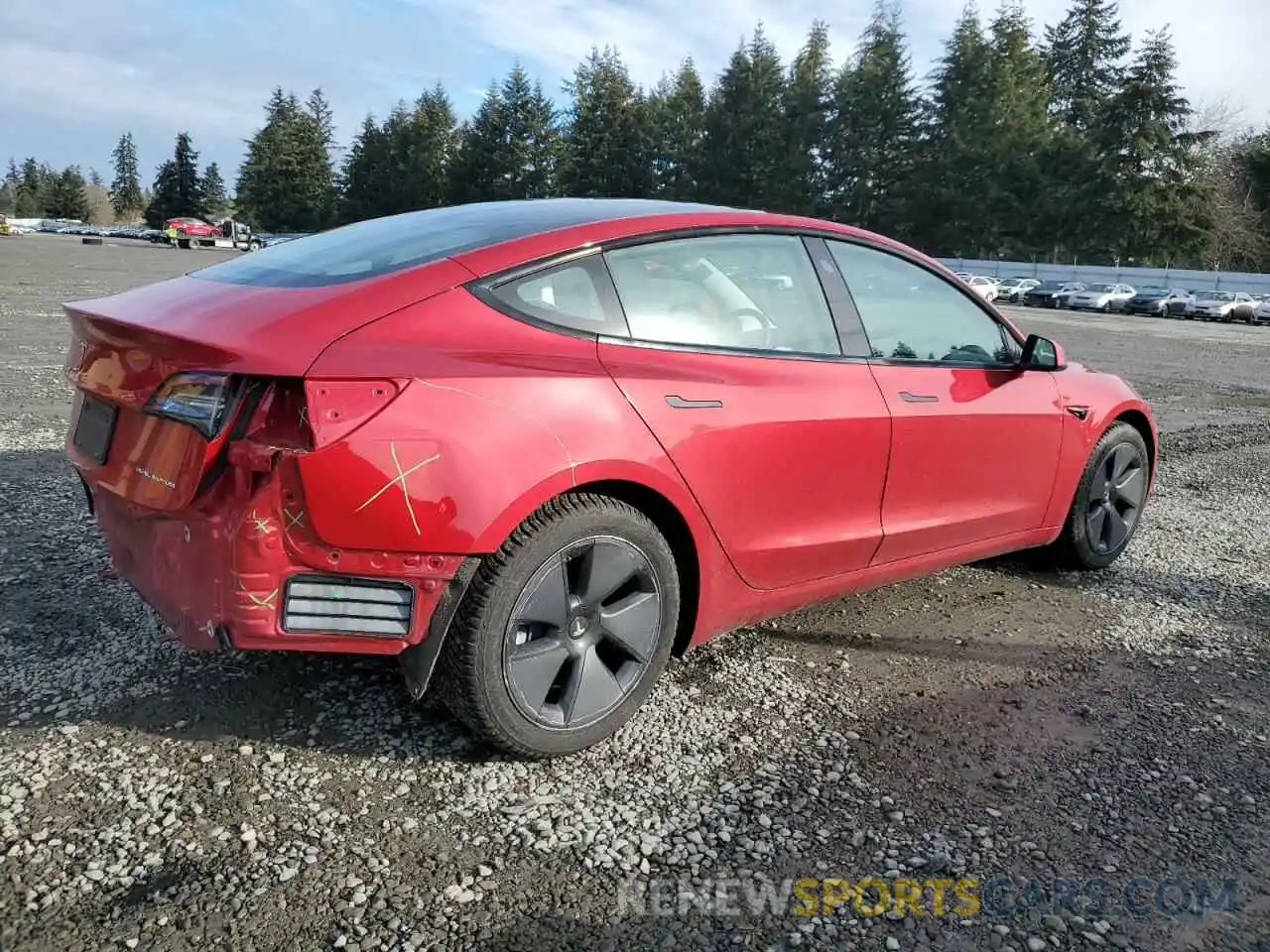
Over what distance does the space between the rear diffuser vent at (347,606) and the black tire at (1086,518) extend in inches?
128

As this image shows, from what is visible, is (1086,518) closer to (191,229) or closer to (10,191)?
(191,229)

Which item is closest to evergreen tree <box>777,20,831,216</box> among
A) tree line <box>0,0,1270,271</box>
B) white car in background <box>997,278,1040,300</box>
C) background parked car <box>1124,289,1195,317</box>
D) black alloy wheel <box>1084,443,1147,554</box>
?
tree line <box>0,0,1270,271</box>

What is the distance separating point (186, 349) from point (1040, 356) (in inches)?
128

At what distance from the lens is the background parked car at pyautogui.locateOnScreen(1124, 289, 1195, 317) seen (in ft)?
133

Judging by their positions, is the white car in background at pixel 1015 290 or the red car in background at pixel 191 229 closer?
the white car in background at pixel 1015 290

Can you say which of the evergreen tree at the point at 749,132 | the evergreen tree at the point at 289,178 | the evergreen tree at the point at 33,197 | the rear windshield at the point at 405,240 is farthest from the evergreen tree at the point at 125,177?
the rear windshield at the point at 405,240

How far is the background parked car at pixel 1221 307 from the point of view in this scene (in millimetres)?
39000

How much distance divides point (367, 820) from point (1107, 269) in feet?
187

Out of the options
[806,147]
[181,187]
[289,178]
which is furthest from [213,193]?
[806,147]

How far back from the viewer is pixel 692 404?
285 centimetres

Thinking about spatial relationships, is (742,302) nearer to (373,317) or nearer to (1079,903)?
(373,317)

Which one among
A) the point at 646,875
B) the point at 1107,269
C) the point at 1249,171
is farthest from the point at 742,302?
the point at 1249,171

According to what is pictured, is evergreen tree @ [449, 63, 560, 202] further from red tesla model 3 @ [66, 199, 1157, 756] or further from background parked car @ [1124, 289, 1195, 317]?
red tesla model 3 @ [66, 199, 1157, 756]

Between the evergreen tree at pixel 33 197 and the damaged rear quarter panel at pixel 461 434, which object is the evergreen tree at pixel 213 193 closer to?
the evergreen tree at pixel 33 197
